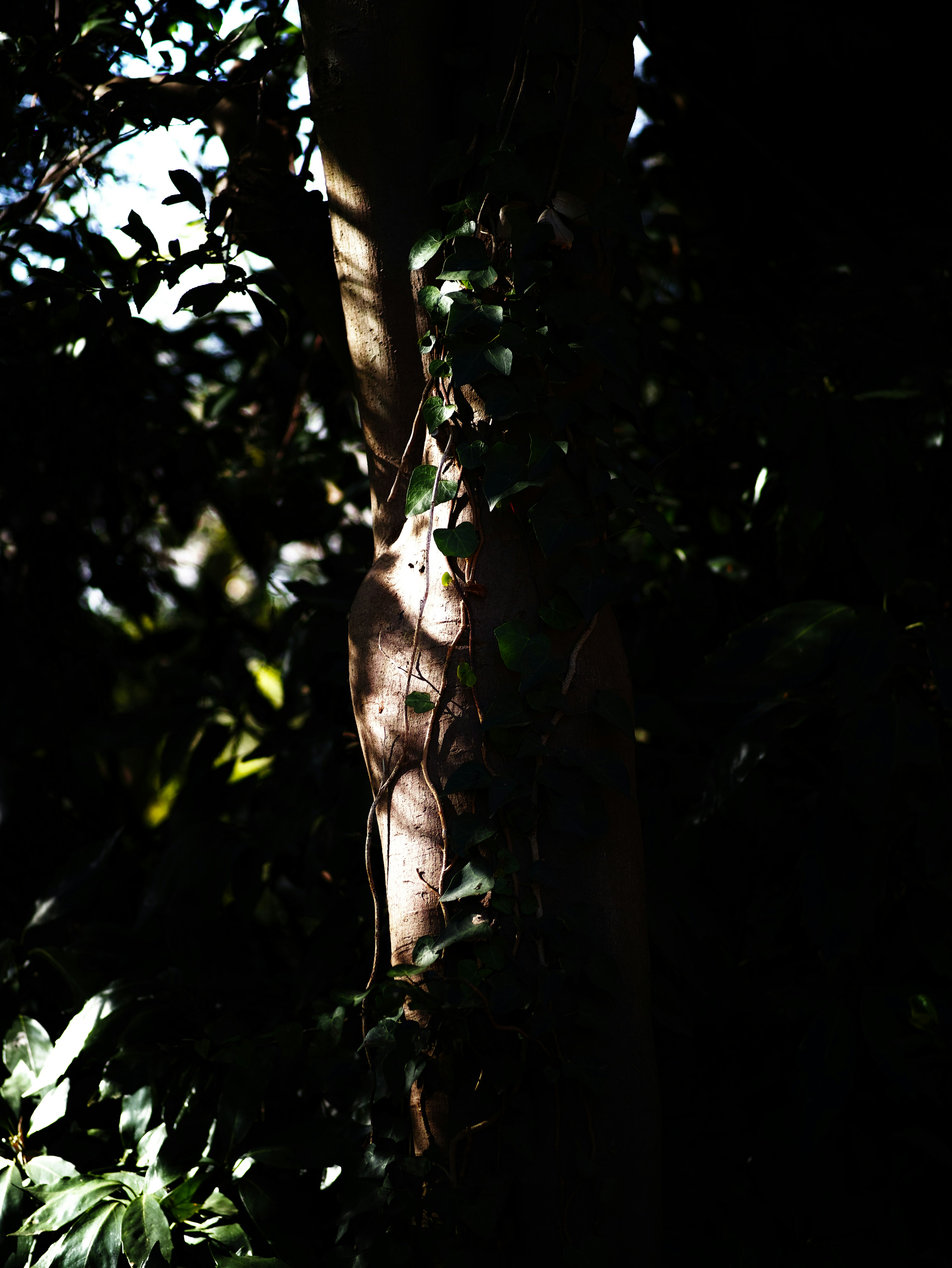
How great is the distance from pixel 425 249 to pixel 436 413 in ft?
0.64

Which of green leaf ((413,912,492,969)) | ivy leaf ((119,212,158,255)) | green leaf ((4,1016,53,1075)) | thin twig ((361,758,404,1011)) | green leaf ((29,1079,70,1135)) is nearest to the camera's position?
green leaf ((413,912,492,969))

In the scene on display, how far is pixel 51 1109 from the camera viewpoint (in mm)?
1341

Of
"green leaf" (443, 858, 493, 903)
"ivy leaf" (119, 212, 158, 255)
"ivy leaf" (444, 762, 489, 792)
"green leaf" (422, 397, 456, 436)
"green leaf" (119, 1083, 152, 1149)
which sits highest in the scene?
"ivy leaf" (119, 212, 158, 255)

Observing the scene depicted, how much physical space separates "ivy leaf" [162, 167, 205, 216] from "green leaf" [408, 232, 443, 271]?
14.5 inches

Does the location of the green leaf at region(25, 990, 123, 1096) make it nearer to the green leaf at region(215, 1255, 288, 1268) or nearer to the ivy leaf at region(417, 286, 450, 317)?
the green leaf at region(215, 1255, 288, 1268)

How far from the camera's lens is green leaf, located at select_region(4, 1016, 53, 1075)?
149 cm

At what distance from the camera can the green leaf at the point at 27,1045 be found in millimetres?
1490

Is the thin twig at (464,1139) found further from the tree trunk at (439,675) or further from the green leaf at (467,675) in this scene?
the green leaf at (467,675)

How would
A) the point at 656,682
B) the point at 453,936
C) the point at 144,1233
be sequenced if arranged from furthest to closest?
the point at 656,682 < the point at 144,1233 < the point at 453,936

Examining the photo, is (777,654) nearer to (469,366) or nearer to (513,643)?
(513,643)

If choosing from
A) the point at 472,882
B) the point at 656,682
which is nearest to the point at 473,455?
the point at 472,882

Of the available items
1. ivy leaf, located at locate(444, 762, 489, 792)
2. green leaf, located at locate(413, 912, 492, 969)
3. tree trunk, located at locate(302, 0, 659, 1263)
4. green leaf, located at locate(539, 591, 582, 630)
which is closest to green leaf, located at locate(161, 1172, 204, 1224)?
tree trunk, located at locate(302, 0, 659, 1263)

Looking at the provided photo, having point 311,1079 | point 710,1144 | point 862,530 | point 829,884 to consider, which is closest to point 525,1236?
point 311,1079

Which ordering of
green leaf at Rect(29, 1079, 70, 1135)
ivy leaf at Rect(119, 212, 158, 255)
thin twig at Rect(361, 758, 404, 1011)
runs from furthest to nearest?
green leaf at Rect(29, 1079, 70, 1135) → ivy leaf at Rect(119, 212, 158, 255) → thin twig at Rect(361, 758, 404, 1011)
